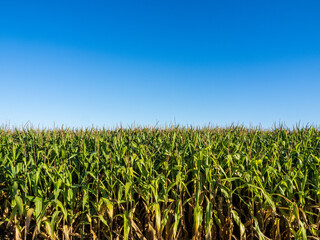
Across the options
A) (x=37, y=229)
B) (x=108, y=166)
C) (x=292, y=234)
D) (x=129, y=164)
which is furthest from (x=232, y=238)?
(x=37, y=229)

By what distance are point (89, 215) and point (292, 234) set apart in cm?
259

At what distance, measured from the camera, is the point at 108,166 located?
360cm

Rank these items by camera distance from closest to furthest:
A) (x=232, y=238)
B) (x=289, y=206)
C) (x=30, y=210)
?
1. (x=30, y=210)
2. (x=289, y=206)
3. (x=232, y=238)

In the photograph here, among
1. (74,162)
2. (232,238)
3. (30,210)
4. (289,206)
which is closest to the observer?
(30,210)

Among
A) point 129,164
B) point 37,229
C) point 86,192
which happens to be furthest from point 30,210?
point 129,164

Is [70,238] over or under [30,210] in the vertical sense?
under

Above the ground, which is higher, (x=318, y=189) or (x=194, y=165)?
(x=194, y=165)

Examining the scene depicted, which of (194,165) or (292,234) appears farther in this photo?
(194,165)

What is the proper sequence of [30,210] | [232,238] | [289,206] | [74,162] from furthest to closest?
1. [74,162]
2. [232,238]
3. [289,206]
4. [30,210]

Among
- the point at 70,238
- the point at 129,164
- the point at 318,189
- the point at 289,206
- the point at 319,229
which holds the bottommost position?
the point at 70,238

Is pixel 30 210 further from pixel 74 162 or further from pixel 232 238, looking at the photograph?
pixel 232 238

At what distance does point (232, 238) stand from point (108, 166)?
77.5 inches

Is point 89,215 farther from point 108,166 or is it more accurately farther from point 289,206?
point 289,206

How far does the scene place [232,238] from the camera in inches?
134
